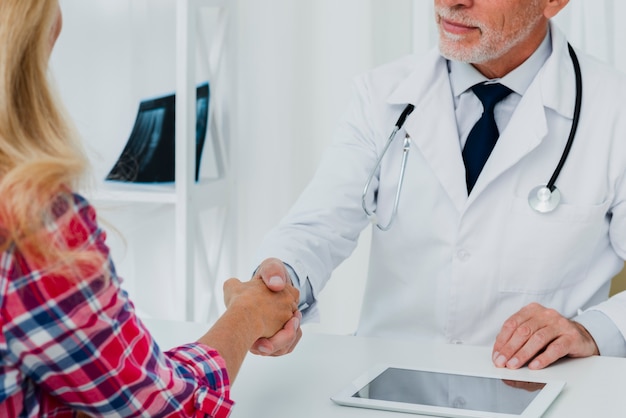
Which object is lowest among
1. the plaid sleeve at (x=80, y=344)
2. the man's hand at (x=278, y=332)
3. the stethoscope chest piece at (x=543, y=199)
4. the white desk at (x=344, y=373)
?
the white desk at (x=344, y=373)

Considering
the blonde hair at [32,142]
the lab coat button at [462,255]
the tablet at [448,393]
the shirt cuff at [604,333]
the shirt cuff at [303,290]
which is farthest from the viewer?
the lab coat button at [462,255]

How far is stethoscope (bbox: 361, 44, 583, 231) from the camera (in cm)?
162

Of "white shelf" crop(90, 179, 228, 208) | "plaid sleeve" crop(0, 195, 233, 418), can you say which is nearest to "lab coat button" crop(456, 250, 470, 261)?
"plaid sleeve" crop(0, 195, 233, 418)

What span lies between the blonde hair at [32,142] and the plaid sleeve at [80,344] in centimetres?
2

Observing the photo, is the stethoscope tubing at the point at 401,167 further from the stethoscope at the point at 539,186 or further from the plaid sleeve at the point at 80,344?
the plaid sleeve at the point at 80,344

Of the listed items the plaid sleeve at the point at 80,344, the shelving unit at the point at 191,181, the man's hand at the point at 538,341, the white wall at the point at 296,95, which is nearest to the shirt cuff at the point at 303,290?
the man's hand at the point at 538,341

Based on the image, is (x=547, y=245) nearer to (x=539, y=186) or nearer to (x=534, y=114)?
(x=539, y=186)

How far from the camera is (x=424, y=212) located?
170cm

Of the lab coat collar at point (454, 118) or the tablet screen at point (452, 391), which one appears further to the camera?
the lab coat collar at point (454, 118)

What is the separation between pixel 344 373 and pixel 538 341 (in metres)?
0.28

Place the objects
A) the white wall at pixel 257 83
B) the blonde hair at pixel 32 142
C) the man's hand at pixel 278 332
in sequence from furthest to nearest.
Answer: the white wall at pixel 257 83, the man's hand at pixel 278 332, the blonde hair at pixel 32 142

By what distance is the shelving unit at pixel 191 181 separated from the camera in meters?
2.39

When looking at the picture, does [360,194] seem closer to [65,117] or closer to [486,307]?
[486,307]

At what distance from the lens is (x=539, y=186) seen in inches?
64.2
